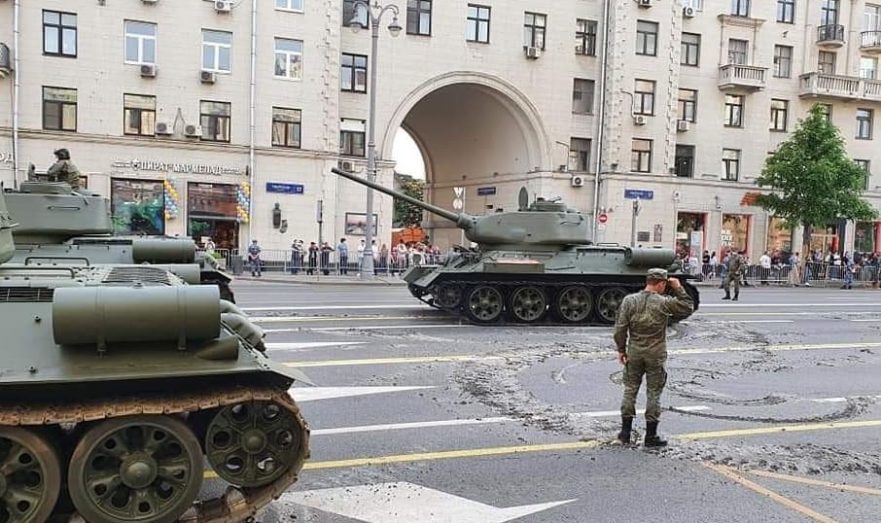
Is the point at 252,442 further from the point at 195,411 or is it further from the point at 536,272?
the point at 536,272

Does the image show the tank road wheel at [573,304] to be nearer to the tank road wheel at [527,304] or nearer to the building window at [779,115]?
the tank road wheel at [527,304]

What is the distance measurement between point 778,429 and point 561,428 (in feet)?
7.40

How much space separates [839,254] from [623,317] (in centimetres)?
3880

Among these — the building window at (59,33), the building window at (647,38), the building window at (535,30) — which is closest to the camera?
the building window at (59,33)

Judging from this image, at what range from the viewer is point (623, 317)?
7047 millimetres

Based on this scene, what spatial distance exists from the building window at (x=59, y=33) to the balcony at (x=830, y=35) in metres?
35.6

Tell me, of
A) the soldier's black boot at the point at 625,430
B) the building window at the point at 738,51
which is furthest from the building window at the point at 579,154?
the soldier's black boot at the point at 625,430

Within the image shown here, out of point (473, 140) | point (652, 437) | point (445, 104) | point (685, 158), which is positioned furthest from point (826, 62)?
point (652, 437)

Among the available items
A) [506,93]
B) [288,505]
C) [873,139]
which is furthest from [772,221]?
[288,505]

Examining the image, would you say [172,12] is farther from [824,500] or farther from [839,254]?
[839,254]

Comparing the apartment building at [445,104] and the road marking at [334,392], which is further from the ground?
the apartment building at [445,104]

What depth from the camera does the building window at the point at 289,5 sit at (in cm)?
3050

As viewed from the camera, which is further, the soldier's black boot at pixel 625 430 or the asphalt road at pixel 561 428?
the soldier's black boot at pixel 625 430

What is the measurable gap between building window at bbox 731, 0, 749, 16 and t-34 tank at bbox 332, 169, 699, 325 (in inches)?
1077
